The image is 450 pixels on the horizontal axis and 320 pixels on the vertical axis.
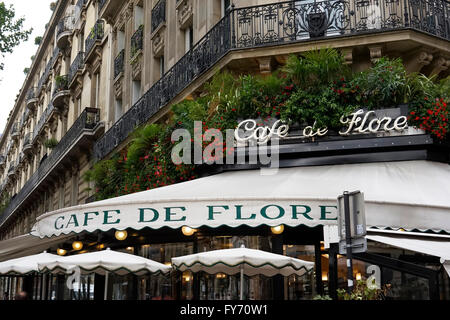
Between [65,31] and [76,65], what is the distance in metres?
4.18

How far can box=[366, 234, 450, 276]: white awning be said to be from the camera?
25.9 ft

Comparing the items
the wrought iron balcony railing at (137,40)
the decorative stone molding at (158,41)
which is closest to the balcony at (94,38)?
the wrought iron balcony railing at (137,40)

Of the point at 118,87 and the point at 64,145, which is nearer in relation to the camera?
the point at 118,87

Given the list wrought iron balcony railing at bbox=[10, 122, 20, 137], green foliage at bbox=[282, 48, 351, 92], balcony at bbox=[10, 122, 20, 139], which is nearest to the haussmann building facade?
green foliage at bbox=[282, 48, 351, 92]

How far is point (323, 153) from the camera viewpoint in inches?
476

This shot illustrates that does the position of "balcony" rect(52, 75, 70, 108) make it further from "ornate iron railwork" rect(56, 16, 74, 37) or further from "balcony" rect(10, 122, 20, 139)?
"balcony" rect(10, 122, 20, 139)

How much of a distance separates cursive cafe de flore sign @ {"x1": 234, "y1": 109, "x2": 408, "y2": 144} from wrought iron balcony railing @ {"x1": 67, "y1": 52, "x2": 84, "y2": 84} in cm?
1961

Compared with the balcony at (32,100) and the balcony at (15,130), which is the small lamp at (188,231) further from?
the balcony at (15,130)

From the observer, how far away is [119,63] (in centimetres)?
2453

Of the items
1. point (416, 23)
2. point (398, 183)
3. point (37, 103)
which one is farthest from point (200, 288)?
point (37, 103)

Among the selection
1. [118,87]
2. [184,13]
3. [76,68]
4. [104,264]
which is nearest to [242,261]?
[104,264]

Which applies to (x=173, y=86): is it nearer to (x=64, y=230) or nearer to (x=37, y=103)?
(x=64, y=230)


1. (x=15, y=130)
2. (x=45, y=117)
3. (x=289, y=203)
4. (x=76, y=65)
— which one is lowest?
Answer: (x=289, y=203)

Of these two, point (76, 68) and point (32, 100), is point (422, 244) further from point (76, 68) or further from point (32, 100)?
point (32, 100)
